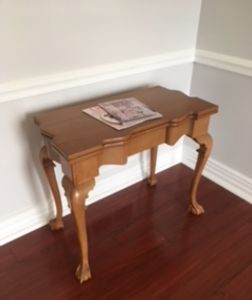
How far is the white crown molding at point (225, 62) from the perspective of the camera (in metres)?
1.72

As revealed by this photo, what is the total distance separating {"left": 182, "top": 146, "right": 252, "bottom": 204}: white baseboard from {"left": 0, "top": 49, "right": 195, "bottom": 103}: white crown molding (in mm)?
687

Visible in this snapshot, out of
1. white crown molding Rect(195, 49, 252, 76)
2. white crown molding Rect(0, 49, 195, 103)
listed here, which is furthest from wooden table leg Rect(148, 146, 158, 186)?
white crown molding Rect(195, 49, 252, 76)

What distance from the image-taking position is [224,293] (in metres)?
1.39

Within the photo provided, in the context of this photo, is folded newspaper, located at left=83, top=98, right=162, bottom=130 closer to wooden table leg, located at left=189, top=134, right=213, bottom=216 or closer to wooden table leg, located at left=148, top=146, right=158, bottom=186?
wooden table leg, located at left=189, top=134, right=213, bottom=216

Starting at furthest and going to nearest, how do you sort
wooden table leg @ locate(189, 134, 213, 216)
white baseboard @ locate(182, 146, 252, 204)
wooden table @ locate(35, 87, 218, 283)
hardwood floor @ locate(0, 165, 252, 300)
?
white baseboard @ locate(182, 146, 252, 204), wooden table leg @ locate(189, 134, 213, 216), hardwood floor @ locate(0, 165, 252, 300), wooden table @ locate(35, 87, 218, 283)

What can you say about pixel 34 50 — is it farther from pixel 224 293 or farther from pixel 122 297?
pixel 224 293

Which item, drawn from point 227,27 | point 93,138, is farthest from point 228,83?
point 93,138

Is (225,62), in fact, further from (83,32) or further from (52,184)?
(52,184)

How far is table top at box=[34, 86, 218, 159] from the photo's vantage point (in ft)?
3.77

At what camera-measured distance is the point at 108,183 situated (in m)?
1.93

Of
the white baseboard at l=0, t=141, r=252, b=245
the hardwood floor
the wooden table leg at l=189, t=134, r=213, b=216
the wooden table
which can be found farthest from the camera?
the white baseboard at l=0, t=141, r=252, b=245

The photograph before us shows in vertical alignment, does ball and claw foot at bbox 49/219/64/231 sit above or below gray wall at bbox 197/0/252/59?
below

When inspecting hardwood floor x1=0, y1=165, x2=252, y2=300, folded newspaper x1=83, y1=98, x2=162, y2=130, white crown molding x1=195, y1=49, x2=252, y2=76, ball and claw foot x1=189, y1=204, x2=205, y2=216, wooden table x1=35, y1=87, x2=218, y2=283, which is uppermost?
white crown molding x1=195, y1=49, x2=252, y2=76

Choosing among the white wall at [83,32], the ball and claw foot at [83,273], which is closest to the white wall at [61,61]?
the white wall at [83,32]
